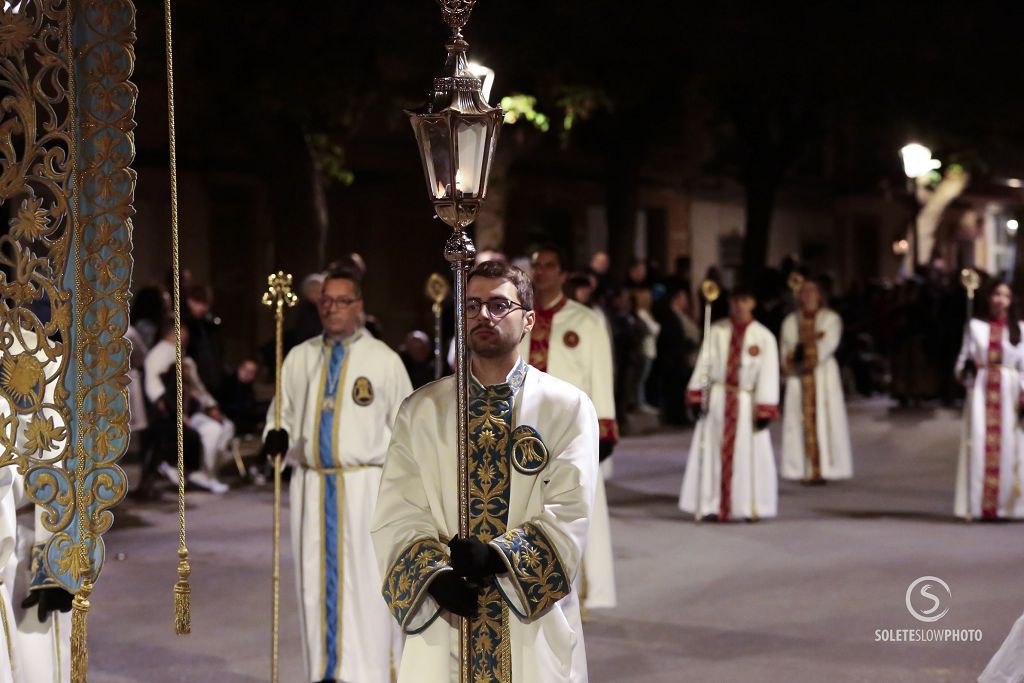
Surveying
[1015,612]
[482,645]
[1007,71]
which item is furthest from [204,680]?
[1007,71]

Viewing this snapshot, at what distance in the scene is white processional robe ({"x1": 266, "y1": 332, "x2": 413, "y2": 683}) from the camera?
23.0ft

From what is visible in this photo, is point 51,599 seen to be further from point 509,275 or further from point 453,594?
point 509,275

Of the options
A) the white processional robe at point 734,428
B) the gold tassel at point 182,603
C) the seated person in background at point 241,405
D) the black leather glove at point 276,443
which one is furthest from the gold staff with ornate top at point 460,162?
the seated person in background at point 241,405

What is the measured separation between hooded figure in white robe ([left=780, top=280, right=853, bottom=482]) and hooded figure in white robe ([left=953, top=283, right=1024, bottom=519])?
2.70 metres

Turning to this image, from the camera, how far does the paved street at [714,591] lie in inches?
295

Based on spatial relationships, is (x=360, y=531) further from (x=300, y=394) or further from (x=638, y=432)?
(x=638, y=432)

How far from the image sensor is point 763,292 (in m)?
20.4

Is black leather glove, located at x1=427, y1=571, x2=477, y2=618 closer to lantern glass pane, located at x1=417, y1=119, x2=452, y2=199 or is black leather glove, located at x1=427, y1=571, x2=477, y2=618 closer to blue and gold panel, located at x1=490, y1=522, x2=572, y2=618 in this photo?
blue and gold panel, located at x1=490, y1=522, x2=572, y2=618

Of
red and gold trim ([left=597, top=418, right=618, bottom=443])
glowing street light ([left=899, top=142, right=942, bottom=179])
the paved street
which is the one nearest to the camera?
the paved street

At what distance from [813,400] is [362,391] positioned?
8.53 meters

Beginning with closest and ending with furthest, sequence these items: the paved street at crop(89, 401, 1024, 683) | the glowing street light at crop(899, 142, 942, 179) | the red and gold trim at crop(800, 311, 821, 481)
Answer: the paved street at crop(89, 401, 1024, 683) → the red and gold trim at crop(800, 311, 821, 481) → the glowing street light at crop(899, 142, 942, 179)

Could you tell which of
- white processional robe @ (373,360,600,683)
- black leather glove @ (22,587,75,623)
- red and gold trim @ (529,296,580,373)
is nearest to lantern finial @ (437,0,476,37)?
white processional robe @ (373,360,600,683)

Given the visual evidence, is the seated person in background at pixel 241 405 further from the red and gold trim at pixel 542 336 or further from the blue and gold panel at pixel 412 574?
the blue and gold panel at pixel 412 574

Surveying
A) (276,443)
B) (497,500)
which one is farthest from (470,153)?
(276,443)
